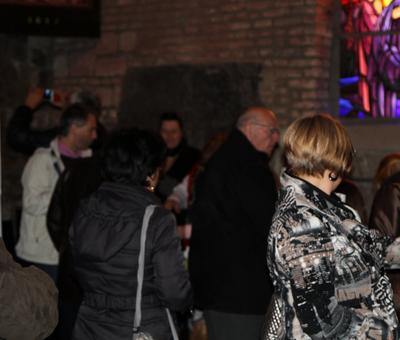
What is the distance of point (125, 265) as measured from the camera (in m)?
3.89

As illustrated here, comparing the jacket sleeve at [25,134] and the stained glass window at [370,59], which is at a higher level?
the stained glass window at [370,59]

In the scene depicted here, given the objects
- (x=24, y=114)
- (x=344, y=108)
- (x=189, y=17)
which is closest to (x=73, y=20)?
(x=189, y=17)

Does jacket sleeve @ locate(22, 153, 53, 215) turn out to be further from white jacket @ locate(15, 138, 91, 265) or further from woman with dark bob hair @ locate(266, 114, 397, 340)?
woman with dark bob hair @ locate(266, 114, 397, 340)

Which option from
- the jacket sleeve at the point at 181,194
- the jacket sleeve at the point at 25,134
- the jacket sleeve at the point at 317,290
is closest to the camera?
the jacket sleeve at the point at 317,290

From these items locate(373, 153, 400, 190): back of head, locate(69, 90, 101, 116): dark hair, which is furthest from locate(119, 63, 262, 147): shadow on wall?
locate(373, 153, 400, 190): back of head

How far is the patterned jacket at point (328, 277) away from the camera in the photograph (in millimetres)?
3125

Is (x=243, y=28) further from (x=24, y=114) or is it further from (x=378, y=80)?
(x=24, y=114)

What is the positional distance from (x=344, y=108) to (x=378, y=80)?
419 mm

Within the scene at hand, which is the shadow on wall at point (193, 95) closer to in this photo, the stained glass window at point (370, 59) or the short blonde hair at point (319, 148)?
the stained glass window at point (370, 59)

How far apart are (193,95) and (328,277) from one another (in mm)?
5366

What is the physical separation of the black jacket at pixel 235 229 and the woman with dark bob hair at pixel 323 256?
61.9 inches

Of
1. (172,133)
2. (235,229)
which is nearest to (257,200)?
(235,229)

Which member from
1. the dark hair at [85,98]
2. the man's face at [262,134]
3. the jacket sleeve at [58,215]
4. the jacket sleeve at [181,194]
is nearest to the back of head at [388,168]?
the man's face at [262,134]

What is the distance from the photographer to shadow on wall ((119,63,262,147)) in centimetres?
803
